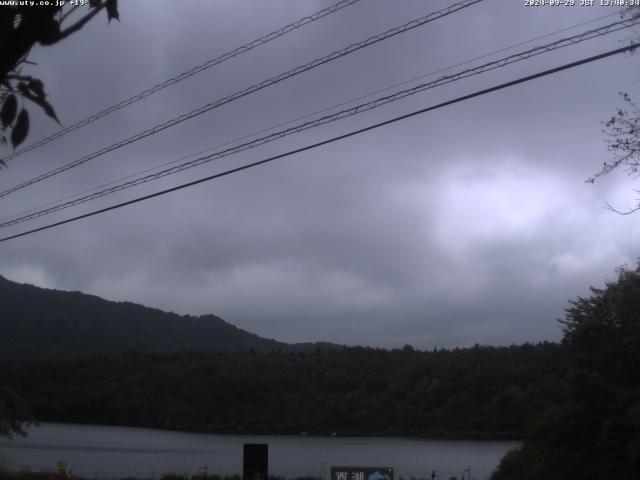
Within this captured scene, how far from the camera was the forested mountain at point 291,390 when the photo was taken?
61.3m

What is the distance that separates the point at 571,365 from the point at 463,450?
1405 inches

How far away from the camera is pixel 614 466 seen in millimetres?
17406

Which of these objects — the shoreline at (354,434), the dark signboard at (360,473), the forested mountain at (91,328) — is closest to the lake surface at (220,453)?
the shoreline at (354,434)

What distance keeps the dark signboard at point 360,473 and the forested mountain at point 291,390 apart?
34.7m

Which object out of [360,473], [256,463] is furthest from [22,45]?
[360,473]

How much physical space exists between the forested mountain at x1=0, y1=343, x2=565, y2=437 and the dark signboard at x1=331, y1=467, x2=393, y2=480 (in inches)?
1367

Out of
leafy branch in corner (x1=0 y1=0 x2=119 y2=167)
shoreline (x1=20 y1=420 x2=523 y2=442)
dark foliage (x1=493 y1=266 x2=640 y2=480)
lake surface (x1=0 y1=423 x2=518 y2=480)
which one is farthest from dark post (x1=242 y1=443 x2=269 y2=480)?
shoreline (x1=20 y1=420 x2=523 y2=442)

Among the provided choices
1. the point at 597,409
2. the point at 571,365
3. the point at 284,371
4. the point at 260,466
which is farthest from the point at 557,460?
the point at 284,371

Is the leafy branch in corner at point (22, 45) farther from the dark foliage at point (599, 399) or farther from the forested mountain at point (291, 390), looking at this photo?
the forested mountain at point (291, 390)

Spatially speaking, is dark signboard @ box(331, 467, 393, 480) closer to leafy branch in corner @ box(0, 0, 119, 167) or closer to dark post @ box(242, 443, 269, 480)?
dark post @ box(242, 443, 269, 480)

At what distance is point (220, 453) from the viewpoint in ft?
196

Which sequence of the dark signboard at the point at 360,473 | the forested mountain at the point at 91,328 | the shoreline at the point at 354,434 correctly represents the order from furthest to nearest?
the forested mountain at the point at 91,328, the shoreline at the point at 354,434, the dark signboard at the point at 360,473

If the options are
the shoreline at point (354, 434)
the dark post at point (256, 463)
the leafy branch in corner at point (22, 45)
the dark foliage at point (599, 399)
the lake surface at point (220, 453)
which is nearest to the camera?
the leafy branch in corner at point (22, 45)

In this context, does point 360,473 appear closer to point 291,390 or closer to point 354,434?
point 354,434
